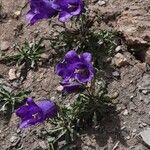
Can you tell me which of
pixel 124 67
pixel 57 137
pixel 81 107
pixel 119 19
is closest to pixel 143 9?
pixel 119 19

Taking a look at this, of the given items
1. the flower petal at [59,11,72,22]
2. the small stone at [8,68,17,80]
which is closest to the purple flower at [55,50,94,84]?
the flower petal at [59,11,72,22]

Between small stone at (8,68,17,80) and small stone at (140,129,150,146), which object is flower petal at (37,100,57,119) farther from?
small stone at (8,68,17,80)

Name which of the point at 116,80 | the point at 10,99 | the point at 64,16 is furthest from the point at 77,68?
the point at 10,99

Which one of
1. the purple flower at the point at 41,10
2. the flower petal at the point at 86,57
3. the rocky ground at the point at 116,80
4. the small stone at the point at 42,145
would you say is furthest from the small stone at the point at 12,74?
the flower petal at the point at 86,57

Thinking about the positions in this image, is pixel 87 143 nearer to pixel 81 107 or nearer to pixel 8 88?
pixel 81 107

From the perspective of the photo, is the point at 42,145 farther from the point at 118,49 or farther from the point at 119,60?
the point at 118,49
